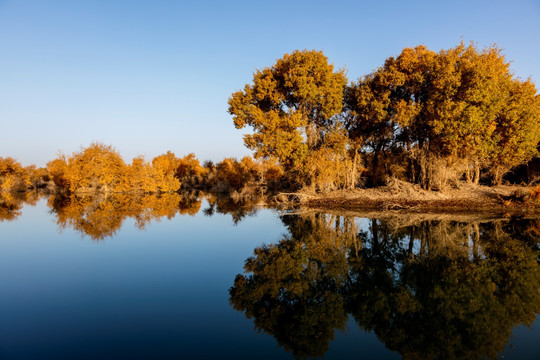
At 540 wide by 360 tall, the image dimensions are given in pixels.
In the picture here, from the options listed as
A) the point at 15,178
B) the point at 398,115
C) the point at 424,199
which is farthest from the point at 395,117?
the point at 15,178

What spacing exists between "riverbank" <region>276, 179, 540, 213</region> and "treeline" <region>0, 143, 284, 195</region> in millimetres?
10238

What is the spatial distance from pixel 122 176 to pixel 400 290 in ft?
150

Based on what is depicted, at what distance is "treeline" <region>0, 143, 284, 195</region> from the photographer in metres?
44.0

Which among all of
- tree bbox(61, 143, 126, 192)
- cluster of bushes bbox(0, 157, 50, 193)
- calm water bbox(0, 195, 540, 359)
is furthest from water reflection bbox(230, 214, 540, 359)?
cluster of bushes bbox(0, 157, 50, 193)

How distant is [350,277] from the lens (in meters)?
8.77

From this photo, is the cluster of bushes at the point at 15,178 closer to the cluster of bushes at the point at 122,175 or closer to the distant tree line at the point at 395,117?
the cluster of bushes at the point at 122,175

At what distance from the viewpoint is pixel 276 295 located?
763cm

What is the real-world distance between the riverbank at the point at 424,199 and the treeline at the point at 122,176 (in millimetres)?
10238

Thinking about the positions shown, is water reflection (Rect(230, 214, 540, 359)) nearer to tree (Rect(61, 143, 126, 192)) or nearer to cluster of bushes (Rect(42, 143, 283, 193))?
cluster of bushes (Rect(42, 143, 283, 193))

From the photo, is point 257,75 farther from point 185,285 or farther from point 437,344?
point 437,344

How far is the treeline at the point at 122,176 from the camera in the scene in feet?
144

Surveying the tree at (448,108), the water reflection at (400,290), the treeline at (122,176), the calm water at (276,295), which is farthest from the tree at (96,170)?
the water reflection at (400,290)

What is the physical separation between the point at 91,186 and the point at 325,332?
47.9 metres

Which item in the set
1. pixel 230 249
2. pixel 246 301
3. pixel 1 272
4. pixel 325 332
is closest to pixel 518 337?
pixel 325 332
